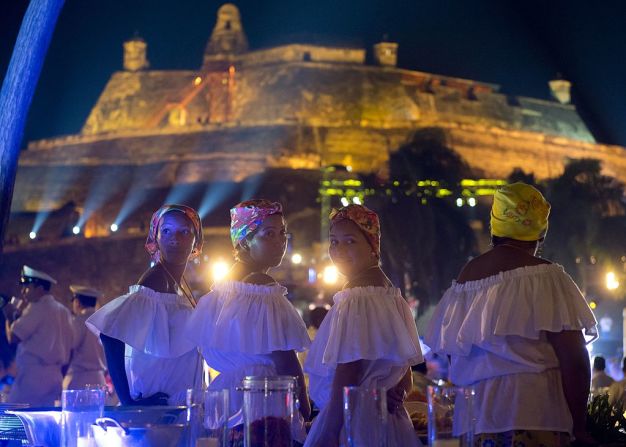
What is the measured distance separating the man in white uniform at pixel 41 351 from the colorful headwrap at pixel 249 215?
→ 2.70m

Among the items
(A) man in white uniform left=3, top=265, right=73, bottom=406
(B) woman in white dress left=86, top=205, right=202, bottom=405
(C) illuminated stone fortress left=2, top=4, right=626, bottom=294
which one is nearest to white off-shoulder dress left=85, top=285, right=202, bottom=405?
(B) woman in white dress left=86, top=205, right=202, bottom=405

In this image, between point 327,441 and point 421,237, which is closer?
point 327,441

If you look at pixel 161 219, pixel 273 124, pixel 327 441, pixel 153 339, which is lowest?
pixel 327 441

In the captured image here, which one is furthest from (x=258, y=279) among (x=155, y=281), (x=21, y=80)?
(x=21, y=80)

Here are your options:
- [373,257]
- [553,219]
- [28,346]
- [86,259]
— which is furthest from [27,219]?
[373,257]

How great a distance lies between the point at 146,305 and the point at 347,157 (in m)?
45.2

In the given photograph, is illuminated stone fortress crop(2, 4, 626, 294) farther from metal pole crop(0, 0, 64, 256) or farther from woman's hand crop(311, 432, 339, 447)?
woman's hand crop(311, 432, 339, 447)

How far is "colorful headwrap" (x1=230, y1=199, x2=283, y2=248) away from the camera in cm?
407

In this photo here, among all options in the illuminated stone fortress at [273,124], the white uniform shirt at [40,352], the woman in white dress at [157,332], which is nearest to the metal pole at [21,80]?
the white uniform shirt at [40,352]

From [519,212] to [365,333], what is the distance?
2.10 feet

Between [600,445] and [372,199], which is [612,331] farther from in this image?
[600,445]

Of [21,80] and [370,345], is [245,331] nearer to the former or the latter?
[370,345]

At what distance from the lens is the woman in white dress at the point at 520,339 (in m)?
3.38

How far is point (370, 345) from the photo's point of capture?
11.6 feet
